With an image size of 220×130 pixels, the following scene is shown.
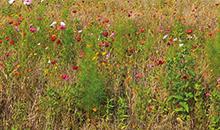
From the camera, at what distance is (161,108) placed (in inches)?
124

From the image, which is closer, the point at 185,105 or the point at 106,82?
the point at 185,105

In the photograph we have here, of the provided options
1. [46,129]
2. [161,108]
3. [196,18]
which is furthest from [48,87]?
[196,18]

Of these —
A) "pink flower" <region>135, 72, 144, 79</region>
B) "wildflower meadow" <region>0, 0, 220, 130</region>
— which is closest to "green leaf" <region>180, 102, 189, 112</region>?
"wildflower meadow" <region>0, 0, 220, 130</region>

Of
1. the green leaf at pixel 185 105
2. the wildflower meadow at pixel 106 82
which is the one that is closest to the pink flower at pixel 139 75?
the wildflower meadow at pixel 106 82

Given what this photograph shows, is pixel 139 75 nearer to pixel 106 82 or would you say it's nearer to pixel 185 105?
pixel 106 82

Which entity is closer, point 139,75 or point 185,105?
point 185,105

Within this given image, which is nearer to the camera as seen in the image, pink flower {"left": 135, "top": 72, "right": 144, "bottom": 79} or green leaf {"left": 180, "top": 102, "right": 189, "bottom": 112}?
green leaf {"left": 180, "top": 102, "right": 189, "bottom": 112}

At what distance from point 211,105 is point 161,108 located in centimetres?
36

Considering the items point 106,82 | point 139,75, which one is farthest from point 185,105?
point 106,82

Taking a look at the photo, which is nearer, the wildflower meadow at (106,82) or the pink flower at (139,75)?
the wildflower meadow at (106,82)

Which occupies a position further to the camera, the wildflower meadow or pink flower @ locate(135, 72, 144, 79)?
pink flower @ locate(135, 72, 144, 79)

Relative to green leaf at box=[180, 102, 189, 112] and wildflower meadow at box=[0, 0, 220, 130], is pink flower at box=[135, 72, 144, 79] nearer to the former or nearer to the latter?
wildflower meadow at box=[0, 0, 220, 130]

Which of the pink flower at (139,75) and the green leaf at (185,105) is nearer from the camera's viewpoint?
the green leaf at (185,105)

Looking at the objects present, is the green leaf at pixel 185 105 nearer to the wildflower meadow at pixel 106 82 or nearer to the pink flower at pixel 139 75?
the wildflower meadow at pixel 106 82
